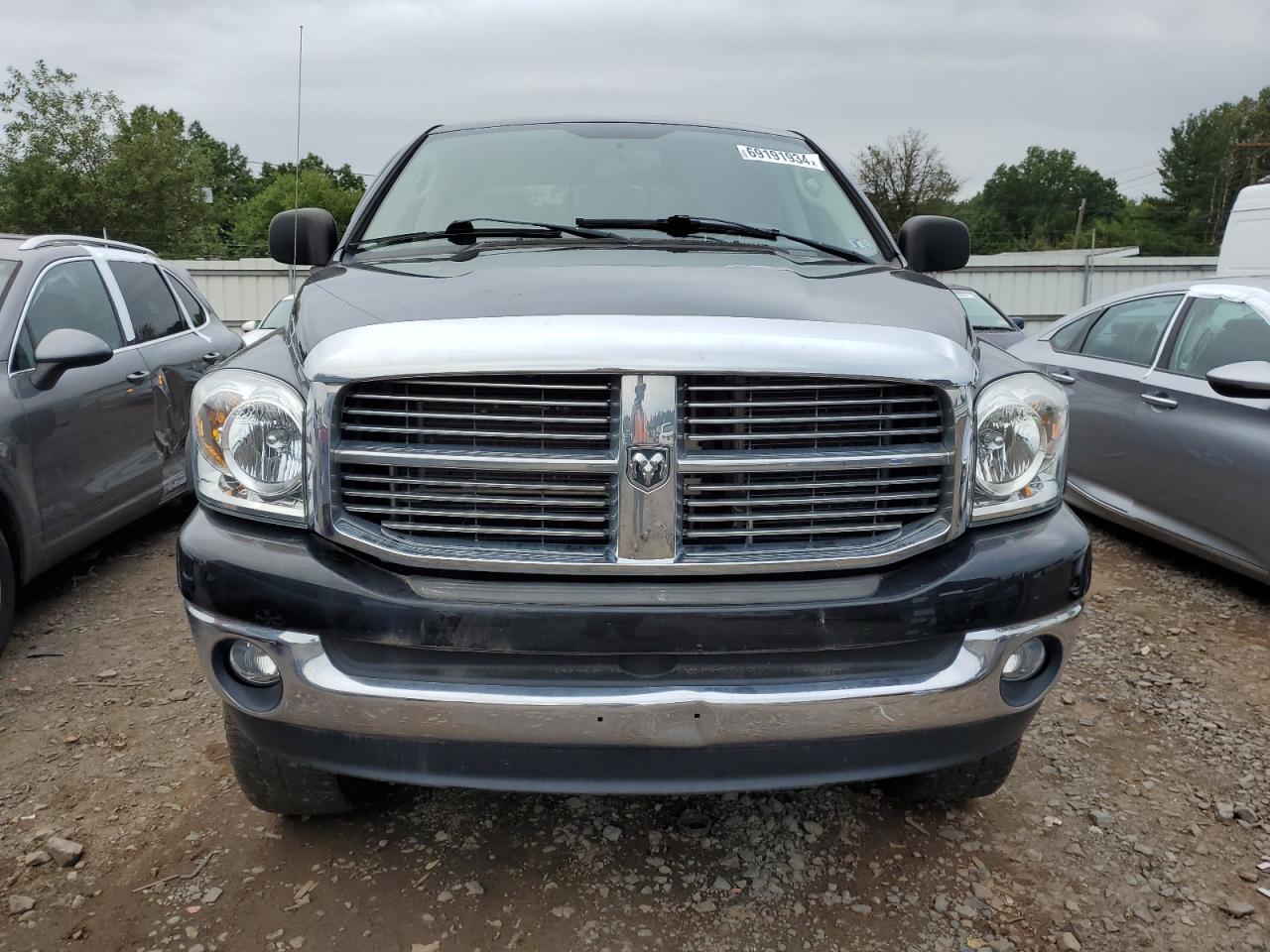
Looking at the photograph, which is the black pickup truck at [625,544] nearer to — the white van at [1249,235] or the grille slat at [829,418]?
the grille slat at [829,418]

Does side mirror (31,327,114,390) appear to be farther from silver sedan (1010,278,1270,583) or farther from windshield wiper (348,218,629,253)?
silver sedan (1010,278,1270,583)

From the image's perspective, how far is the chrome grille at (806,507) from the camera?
2.01 m

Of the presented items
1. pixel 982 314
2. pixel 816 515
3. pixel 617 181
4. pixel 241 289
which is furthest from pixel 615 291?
pixel 241 289

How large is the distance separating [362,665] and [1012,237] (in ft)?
297

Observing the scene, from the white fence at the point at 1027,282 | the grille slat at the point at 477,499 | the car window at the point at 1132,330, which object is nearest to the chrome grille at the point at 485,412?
the grille slat at the point at 477,499

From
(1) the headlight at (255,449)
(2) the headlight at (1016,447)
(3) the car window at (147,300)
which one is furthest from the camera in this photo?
(3) the car window at (147,300)

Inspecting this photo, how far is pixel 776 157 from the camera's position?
3.44 meters

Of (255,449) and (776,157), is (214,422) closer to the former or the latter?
(255,449)

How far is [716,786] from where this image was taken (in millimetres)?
2027

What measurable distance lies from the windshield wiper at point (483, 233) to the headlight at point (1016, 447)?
1.17 meters

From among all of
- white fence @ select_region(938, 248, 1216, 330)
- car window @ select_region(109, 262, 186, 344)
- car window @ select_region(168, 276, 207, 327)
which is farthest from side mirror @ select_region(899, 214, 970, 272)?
white fence @ select_region(938, 248, 1216, 330)

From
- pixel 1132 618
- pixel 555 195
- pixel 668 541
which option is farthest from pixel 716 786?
pixel 1132 618

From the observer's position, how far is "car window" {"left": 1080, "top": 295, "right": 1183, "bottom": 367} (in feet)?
17.3

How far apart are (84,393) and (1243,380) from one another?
5026 millimetres
